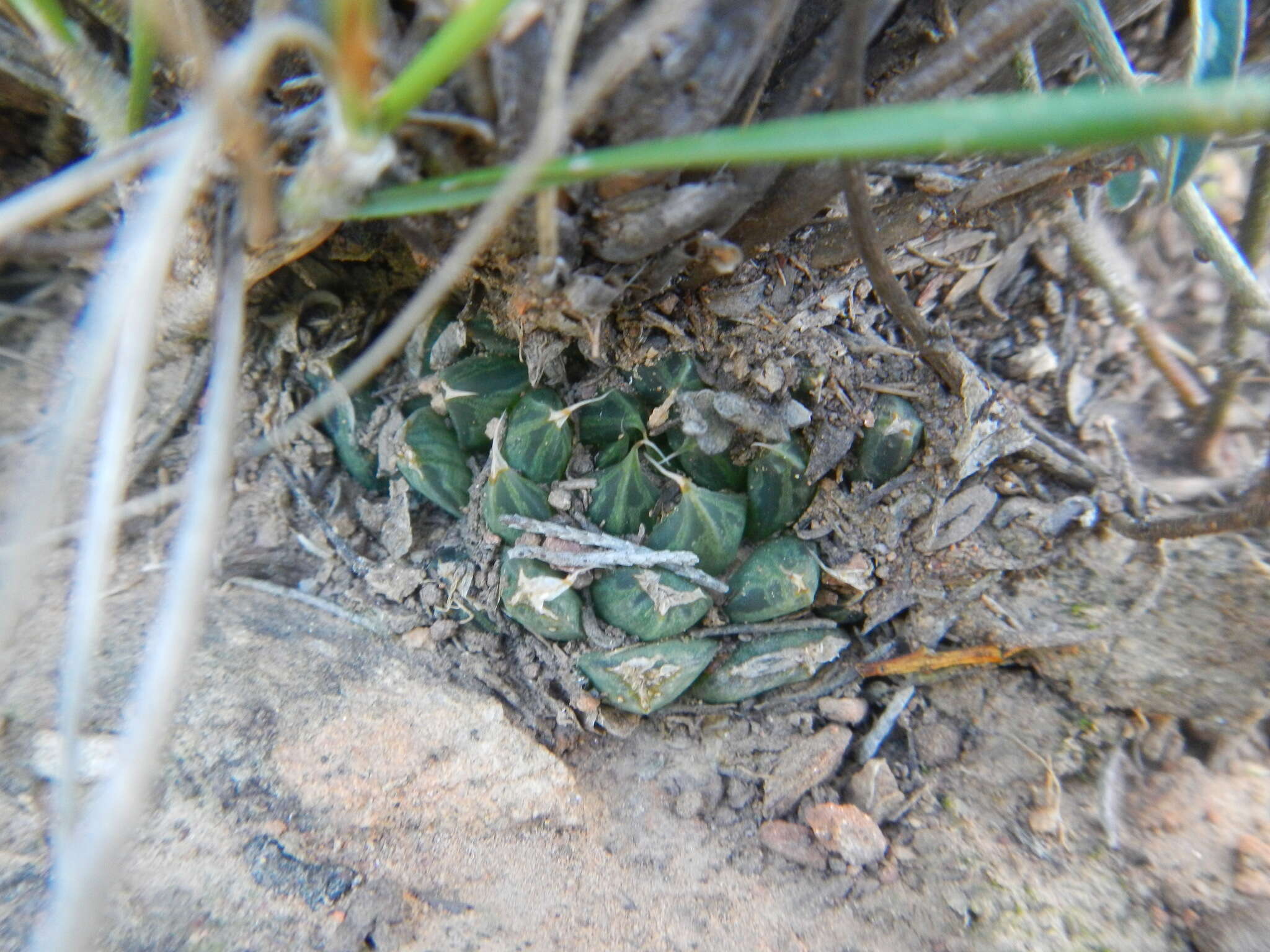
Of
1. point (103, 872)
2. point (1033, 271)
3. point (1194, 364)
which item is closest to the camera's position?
point (103, 872)

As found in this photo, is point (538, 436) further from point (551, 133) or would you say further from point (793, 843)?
point (793, 843)

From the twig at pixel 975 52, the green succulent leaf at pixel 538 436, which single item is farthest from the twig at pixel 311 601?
the twig at pixel 975 52

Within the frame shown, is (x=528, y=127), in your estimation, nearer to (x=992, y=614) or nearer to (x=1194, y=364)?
(x=992, y=614)

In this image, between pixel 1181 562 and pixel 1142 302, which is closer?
pixel 1181 562

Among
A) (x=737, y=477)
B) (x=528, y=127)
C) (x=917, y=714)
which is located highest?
(x=528, y=127)

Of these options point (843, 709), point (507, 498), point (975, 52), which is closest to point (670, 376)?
point (507, 498)

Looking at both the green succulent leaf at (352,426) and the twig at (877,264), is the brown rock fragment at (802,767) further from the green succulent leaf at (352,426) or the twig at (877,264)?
the green succulent leaf at (352,426)

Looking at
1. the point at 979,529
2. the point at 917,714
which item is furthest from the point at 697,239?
the point at 917,714
